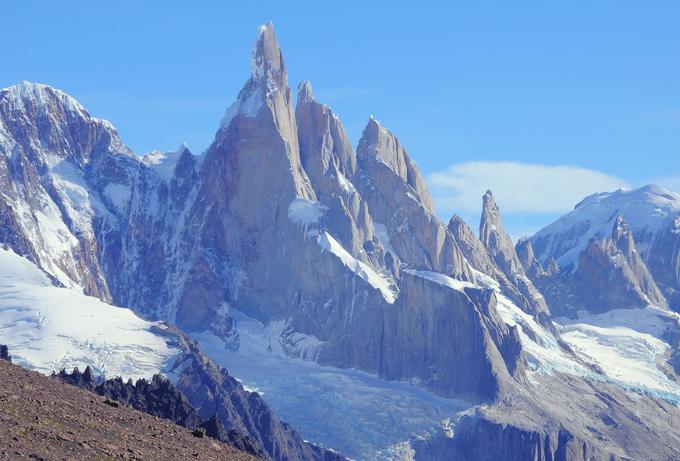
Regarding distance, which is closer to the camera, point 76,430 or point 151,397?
point 76,430

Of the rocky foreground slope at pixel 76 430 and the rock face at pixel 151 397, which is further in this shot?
the rock face at pixel 151 397

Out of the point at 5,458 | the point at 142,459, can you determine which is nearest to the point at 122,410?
the point at 142,459

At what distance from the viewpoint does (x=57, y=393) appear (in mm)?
111500

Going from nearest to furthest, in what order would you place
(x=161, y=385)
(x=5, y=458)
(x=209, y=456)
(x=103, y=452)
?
(x=5, y=458) → (x=103, y=452) → (x=209, y=456) → (x=161, y=385)

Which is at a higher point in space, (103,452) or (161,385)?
(161,385)

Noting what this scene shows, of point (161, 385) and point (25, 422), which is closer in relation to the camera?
point (25, 422)

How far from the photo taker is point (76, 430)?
9912cm

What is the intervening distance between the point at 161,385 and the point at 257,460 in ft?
142

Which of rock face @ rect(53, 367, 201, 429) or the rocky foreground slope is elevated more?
rock face @ rect(53, 367, 201, 429)

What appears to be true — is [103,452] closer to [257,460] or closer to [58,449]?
[58,449]

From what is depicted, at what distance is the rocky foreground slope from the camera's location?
307 ft

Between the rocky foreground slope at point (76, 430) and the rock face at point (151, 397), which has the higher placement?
the rock face at point (151, 397)

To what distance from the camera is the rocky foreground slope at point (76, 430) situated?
93456mm

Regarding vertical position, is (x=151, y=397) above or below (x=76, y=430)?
above
